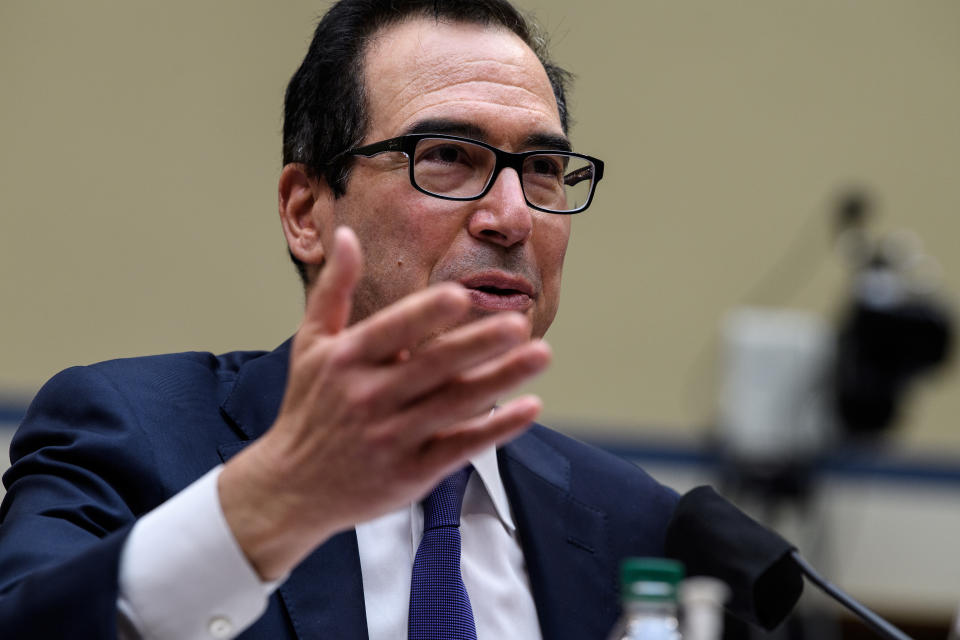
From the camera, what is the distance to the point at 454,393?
90 centimetres

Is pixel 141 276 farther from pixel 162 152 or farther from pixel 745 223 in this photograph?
pixel 745 223

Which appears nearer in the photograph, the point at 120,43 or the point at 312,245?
the point at 312,245

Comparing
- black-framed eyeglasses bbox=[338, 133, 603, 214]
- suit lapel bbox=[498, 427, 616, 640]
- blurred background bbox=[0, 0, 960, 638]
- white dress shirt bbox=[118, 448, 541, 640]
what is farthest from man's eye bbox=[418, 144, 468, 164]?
blurred background bbox=[0, 0, 960, 638]

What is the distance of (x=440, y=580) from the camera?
4.67ft

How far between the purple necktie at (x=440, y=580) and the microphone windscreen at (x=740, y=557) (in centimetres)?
27

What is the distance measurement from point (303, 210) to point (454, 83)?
1.08ft

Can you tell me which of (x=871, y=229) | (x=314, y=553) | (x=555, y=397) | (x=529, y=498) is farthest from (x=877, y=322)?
(x=314, y=553)

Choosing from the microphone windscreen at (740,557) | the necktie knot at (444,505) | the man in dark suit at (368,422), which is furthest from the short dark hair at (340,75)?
the microphone windscreen at (740,557)

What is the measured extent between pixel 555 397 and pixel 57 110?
2.05m

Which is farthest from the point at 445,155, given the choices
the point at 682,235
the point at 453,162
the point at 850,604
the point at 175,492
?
the point at 682,235

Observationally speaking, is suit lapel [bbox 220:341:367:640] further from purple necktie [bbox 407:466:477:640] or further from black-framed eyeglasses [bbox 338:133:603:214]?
black-framed eyeglasses [bbox 338:133:603:214]

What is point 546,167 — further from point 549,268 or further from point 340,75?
point 340,75

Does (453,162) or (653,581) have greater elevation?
(453,162)

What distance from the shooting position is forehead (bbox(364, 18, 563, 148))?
5.32 feet
